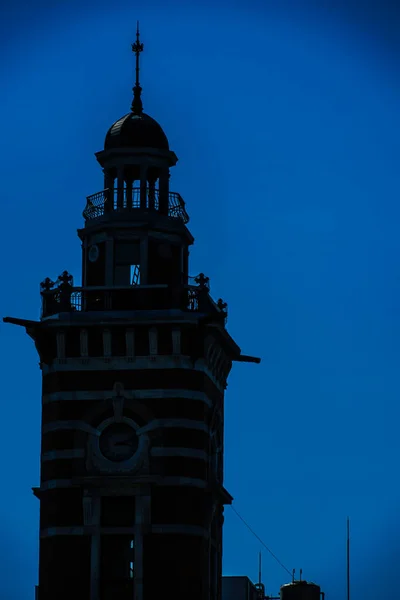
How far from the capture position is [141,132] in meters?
84.8

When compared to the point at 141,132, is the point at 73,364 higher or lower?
lower

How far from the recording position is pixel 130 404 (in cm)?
8194

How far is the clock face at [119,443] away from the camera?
81.9m

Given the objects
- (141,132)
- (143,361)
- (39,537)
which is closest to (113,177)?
(141,132)

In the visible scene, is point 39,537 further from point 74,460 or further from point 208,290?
point 208,290

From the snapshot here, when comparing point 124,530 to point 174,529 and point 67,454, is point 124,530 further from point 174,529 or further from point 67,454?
point 67,454

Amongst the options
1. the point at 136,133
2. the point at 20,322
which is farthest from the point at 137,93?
the point at 20,322

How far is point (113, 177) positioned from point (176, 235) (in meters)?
3.52

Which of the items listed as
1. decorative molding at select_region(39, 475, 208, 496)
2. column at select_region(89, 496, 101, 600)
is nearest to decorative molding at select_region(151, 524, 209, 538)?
decorative molding at select_region(39, 475, 208, 496)

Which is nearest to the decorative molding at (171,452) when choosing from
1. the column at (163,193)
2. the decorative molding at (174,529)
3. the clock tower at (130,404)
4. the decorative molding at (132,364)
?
the clock tower at (130,404)

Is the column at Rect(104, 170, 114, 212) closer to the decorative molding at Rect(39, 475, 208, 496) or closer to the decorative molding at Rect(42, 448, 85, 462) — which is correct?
the decorative molding at Rect(42, 448, 85, 462)

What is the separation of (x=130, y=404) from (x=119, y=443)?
160 cm

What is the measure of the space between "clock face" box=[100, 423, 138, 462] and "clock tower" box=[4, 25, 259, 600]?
4cm

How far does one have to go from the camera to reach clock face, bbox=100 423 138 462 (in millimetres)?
81875
